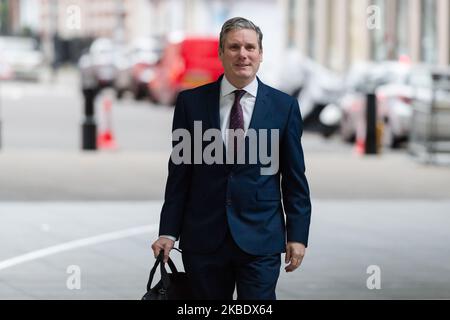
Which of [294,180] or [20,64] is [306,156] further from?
[20,64]

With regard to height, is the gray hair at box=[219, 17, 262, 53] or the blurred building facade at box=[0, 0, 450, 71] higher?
the blurred building facade at box=[0, 0, 450, 71]

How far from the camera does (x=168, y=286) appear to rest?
18.1 feet

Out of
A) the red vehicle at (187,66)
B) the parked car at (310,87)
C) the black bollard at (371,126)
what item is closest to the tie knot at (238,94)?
the black bollard at (371,126)

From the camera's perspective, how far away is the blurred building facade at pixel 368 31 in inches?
1443

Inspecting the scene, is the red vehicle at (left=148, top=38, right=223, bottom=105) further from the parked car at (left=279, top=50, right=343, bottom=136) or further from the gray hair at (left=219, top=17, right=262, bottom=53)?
the gray hair at (left=219, top=17, right=262, bottom=53)

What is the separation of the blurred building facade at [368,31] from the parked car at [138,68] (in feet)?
19.4

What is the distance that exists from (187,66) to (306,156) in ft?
41.5

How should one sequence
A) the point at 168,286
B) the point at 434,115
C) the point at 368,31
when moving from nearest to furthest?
the point at 168,286
the point at 434,115
the point at 368,31

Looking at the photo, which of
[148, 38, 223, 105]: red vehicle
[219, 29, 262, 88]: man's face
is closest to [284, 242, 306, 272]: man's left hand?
[219, 29, 262, 88]: man's face

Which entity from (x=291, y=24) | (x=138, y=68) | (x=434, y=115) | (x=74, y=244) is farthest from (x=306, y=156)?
(x=291, y=24)

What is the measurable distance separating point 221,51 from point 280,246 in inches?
31.0

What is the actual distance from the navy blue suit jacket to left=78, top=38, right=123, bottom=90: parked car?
3989 cm

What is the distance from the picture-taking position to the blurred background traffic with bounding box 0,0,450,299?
410 inches
